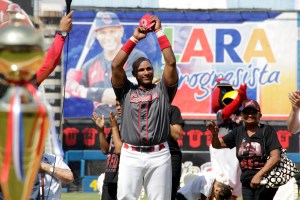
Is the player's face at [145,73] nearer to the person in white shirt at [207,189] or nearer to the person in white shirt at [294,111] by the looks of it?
the person in white shirt at [294,111]

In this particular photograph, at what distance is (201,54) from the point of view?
80.6ft

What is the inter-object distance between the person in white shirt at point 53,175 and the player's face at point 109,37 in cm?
1739

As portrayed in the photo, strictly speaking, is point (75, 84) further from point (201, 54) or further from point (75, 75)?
point (201, 54)

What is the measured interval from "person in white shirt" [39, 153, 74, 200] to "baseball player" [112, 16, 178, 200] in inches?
36.8

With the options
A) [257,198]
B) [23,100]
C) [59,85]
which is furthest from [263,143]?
[59,85]

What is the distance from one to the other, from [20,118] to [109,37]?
21.2 meters

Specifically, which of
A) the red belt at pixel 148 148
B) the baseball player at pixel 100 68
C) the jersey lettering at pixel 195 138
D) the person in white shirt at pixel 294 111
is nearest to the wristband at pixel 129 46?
the red belt at pixel 148 148

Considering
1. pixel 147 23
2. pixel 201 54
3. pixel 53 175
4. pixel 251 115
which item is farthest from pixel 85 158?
pixel 53 175

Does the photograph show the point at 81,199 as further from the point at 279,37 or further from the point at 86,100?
the point at 279,37

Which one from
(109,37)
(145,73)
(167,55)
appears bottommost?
(145,73)

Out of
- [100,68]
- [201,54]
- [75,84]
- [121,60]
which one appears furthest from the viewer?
[201,54]

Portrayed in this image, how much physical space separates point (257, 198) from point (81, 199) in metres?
8.54

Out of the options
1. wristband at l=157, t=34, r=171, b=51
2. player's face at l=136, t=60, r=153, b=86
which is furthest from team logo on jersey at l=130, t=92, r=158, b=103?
wristband at l=157, t=34, r=171, b=51

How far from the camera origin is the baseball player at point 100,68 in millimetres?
23969
